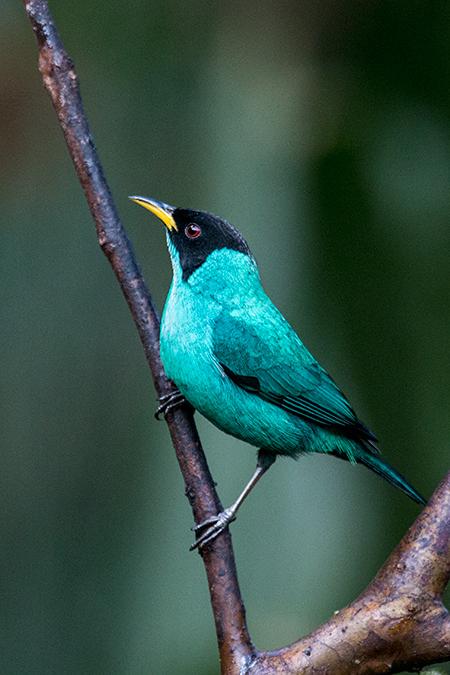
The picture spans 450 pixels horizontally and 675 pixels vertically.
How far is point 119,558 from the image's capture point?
11.7 feet

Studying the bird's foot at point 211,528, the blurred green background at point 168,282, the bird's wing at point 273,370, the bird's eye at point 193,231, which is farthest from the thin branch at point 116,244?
the blurred green background at point 168,282

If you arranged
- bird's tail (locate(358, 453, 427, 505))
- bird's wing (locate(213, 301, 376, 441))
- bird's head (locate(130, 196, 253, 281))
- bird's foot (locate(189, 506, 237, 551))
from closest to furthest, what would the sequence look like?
bird's foot (locate(189, 506, 237, 551)), bird's tail (locate(358, 453, 427, 505)), bird's wing (locate(213, 301, 376, 441)), bird's head (locate(130, 196, 253, 281))

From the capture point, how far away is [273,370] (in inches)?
88.2

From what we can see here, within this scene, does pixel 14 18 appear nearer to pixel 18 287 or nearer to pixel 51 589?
pixel 18 287

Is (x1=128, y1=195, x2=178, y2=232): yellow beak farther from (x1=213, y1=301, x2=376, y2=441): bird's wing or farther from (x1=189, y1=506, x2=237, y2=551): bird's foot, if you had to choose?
(x1=189, y1=506, x2=237, y2=551): bird's foot

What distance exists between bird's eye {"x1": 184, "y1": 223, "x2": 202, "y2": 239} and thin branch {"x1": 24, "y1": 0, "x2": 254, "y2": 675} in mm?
310

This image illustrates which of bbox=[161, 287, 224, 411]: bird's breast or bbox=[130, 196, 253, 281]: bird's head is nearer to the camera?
bbox=[161, 287, 224, 411]: bird's breast

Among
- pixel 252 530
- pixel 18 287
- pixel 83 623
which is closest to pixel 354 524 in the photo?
pixel 252 530

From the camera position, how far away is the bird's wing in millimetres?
2205

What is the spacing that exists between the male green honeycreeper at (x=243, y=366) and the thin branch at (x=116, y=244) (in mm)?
69

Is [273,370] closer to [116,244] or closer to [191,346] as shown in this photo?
[191,346]

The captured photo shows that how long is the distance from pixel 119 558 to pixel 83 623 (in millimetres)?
331

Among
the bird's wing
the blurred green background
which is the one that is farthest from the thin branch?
the blurred green background

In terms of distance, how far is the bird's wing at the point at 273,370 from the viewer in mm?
2205
